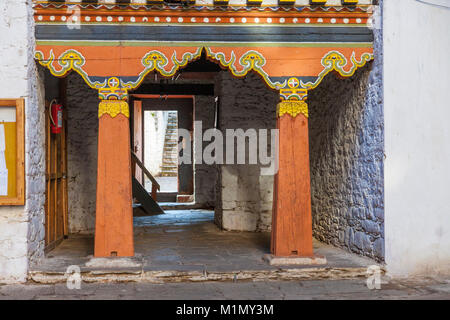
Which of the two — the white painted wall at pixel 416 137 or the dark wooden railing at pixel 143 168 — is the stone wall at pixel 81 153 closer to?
the dark wooden railing at pixel 143 168

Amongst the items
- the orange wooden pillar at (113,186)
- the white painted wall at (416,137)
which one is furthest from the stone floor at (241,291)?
the orange wooden pillar at (113,186)

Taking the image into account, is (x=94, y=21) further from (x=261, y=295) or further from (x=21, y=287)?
(x=261, y=295)

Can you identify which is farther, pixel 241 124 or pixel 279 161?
pixel 241 124

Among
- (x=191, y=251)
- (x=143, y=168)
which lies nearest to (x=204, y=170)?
(x=143, y=168)

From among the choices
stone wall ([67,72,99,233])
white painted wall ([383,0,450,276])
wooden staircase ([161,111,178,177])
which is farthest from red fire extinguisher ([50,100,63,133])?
wooden staircase ([161,111,178,177])

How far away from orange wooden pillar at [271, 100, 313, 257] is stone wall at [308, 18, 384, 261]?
32.1 inches

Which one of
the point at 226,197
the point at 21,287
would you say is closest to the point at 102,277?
the point at 21,287

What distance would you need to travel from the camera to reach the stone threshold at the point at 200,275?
480 centimetres

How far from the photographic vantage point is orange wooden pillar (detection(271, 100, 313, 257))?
17.0 feet

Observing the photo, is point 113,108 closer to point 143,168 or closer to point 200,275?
point 200,275

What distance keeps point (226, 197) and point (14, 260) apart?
391cm

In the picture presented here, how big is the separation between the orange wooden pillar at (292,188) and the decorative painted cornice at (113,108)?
6.07 feet

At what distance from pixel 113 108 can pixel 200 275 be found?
216 cm

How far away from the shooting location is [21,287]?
470cm
